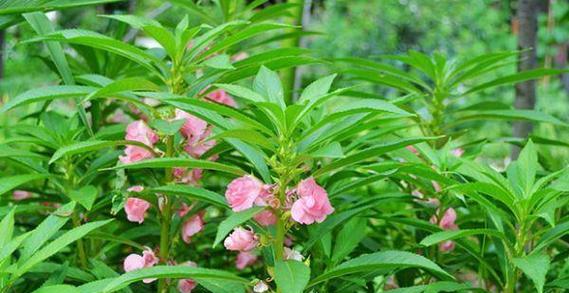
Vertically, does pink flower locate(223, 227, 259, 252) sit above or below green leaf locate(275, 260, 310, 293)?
above

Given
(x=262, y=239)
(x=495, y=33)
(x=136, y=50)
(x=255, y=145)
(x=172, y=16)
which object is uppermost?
(x=495, y=33)

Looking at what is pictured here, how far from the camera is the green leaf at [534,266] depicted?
41.5 inches

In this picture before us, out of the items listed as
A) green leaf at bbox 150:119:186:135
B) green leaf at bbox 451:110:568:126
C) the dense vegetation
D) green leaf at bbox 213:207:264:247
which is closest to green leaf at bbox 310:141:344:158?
the dense vegetation

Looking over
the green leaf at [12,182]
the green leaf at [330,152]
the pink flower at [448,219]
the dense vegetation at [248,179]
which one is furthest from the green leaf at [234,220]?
the pink flower at [448,219]

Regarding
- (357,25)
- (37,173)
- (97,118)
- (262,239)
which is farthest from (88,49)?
(357,25)

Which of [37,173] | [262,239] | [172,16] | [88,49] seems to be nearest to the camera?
[262,239]

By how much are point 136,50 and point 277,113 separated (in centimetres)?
27

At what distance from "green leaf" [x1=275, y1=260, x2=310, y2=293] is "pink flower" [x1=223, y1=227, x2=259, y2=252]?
8 centimetres

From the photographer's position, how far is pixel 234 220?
3.46ft

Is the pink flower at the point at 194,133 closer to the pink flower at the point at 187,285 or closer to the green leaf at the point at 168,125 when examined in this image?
the green leaf at the point at 168,125

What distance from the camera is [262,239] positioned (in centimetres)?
115

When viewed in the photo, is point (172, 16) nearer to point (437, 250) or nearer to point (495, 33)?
point (495, 33)

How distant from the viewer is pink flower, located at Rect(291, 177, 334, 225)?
1.07m

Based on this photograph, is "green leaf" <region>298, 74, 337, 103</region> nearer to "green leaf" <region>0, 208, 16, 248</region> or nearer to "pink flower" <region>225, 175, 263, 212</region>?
"pink flower" <region>225, 175, 263, 212</region>
